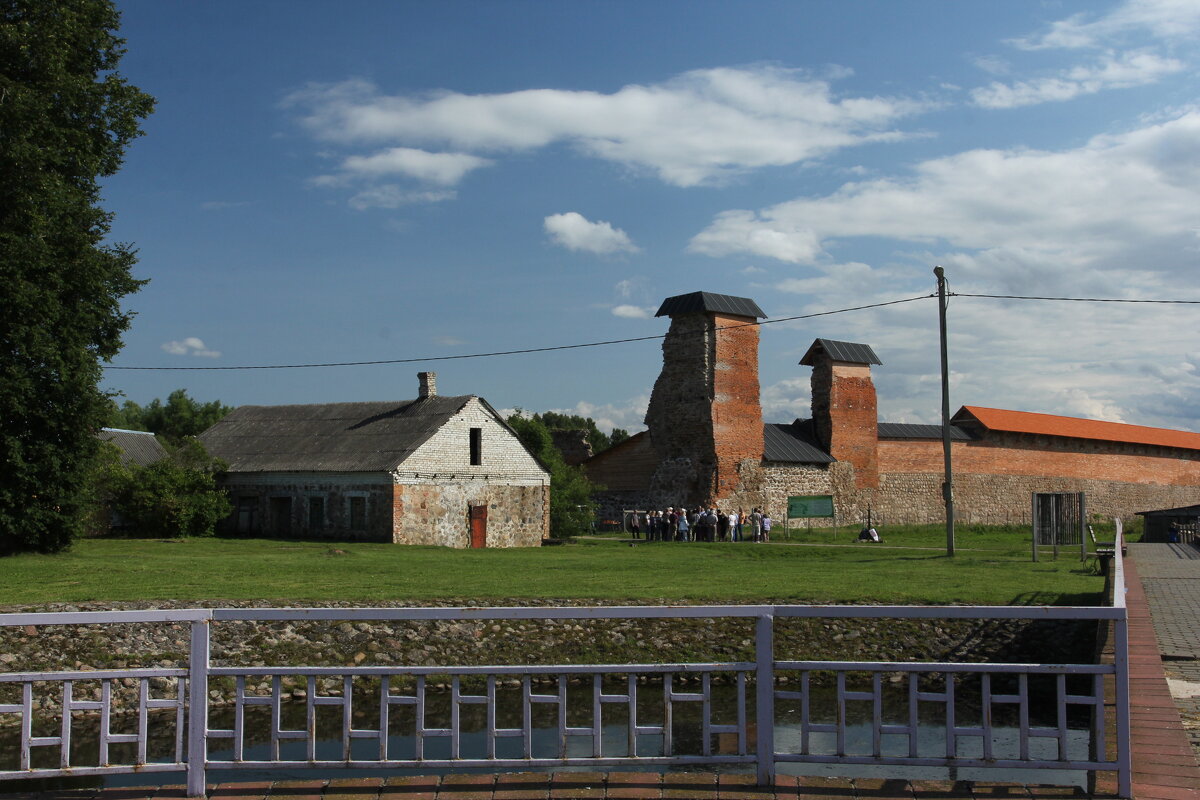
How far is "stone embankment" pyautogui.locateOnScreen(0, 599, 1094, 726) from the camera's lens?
42.2ft

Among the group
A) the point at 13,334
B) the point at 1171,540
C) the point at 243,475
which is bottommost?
the point at 1171,540

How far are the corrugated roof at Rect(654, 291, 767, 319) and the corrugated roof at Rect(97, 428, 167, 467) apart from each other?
20064 mm

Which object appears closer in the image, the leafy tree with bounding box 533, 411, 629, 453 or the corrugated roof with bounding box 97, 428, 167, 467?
the corrugated roof with bounding box 97, 428, 167, 467

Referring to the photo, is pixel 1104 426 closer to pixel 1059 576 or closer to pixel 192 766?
pixel 1059 576

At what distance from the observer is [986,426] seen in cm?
4834

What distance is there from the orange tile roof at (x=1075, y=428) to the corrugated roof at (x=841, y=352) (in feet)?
19.8

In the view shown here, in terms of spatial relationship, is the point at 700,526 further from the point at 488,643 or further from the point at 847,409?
the point at 488,643

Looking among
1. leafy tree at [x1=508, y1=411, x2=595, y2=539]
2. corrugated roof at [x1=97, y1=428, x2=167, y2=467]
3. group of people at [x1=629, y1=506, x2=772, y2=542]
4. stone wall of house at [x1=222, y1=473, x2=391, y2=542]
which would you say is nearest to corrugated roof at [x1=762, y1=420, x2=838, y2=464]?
group of people at [x1=629, y1=506, x2=772, y2=542]

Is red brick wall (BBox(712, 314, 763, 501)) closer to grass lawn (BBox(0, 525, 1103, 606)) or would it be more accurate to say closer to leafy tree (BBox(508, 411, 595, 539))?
leafy tree (BBox(508, 411, 595, 539))

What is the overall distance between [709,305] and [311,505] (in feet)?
57.9

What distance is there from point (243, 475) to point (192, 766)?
30.8m

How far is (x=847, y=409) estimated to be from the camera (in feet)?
154

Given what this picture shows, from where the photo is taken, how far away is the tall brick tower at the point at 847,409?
4678cm

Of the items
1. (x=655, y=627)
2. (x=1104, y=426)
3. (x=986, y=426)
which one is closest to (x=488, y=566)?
(x=655, y=627)
